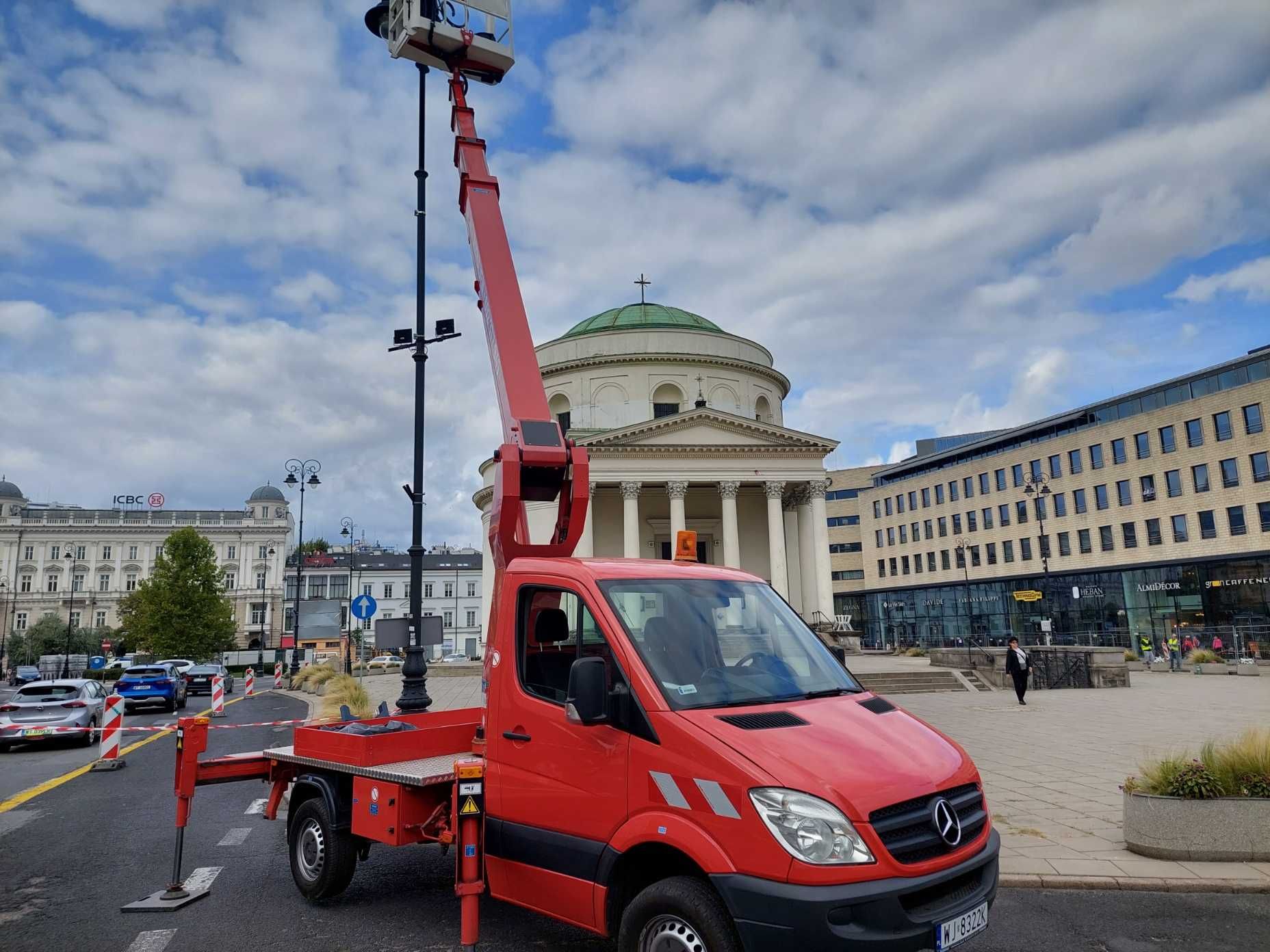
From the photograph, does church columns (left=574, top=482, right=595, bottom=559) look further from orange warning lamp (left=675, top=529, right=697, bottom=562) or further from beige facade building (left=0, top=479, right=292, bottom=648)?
beige facade building (left=0, top=479, right=292, bottom=648)

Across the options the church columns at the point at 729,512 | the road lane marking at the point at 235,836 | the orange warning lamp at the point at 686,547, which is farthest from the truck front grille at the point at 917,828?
the church columns at the point at 729,512

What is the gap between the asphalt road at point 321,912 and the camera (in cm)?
540

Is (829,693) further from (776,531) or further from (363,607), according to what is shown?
(776,531)

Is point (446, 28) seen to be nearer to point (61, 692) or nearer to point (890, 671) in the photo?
point (61, 692)

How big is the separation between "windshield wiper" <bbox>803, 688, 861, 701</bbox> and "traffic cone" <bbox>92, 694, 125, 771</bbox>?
43.1ft

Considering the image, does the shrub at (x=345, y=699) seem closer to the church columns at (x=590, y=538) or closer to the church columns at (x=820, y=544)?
the church columns at (x=590, y=538)

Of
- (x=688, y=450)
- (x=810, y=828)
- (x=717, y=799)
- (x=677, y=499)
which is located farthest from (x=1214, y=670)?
(x=717, y=799)

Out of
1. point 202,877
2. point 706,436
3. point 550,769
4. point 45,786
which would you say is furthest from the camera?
point 706,436

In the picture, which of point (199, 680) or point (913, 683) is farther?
point (199, 680)

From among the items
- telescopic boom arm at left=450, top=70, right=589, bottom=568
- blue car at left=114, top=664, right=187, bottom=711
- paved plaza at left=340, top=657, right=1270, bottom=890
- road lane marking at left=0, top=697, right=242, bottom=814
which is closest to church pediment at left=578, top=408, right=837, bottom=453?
paved plaza at left=340, top=657, right=1270, bottom=890

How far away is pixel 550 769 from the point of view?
188 inches

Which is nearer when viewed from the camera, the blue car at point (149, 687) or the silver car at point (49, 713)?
the silver car at point (49, 713)

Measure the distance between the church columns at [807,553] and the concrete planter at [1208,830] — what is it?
36.9 m

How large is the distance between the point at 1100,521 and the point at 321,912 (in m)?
57.8
